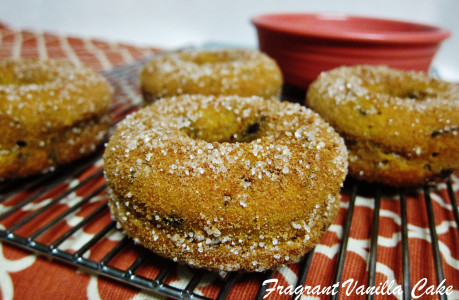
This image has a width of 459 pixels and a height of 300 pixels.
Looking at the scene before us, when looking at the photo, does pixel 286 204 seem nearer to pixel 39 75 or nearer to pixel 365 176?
pixel 365 176

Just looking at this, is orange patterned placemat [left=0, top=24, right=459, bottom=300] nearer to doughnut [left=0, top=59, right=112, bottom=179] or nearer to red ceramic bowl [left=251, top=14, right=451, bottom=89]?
doughnut [left=0, top=59, right=112, bottom=179]

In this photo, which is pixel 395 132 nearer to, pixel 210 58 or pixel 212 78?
pixel 212 78

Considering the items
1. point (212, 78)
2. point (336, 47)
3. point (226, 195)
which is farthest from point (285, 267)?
point (336, 47)

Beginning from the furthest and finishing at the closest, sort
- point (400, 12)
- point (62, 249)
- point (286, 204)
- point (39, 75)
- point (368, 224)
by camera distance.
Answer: point (400, 12), point (39, 75), point (368, 224), point (62, 249), point (286, 204)

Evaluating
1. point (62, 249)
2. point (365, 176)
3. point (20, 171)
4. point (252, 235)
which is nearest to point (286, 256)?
point (252, 235)

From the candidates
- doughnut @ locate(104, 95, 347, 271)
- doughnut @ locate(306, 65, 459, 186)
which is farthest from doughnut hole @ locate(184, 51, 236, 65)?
doughnut @ locate(104, 95, 347, 271)

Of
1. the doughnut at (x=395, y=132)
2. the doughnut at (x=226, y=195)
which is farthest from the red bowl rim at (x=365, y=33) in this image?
the doughnut at (x=226, y=195)

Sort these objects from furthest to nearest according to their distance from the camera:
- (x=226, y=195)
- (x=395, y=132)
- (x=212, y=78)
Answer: (x=212, y=78) < (x=395, y=132) < (x=226, y=195)
